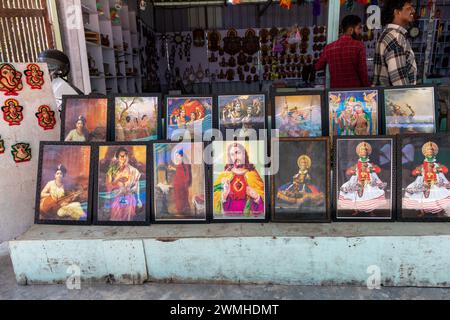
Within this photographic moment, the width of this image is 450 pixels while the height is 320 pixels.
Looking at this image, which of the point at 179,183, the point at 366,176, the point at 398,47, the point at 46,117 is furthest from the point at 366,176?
the point at 46,117

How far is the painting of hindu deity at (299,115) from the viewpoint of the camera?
1.85m

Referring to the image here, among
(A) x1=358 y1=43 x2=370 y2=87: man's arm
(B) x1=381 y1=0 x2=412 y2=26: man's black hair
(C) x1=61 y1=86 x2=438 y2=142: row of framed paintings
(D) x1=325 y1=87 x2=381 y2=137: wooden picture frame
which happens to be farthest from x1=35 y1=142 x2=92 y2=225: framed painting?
(B) x1=381 y1=0 x2=412 y2=26: man's black hair

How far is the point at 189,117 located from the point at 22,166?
47.1 inches

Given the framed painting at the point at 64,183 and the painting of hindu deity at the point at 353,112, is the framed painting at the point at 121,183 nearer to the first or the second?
the framed painting at the point at 64,183

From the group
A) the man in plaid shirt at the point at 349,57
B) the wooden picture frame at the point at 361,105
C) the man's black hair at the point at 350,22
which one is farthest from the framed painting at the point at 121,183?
the man's black hair at the point at 350,22

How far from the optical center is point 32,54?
3521 mm

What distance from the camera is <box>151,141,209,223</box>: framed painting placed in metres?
1.82

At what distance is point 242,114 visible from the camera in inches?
75.0

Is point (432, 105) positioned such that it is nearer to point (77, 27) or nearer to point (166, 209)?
point (166, 209)

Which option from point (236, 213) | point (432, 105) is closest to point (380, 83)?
point (432, 105)

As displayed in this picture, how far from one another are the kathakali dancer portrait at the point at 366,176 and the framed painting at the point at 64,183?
54.1 inches

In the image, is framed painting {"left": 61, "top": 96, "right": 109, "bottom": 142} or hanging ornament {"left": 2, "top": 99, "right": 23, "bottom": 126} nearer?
framed painting {"left": 61, "top": 96, "right": 109, "bottom": 142}

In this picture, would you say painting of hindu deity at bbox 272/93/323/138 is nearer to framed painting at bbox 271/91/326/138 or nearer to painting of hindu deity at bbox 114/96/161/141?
framed painting at bbox 271/91/326/138

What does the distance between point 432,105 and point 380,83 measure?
2.39 feet
